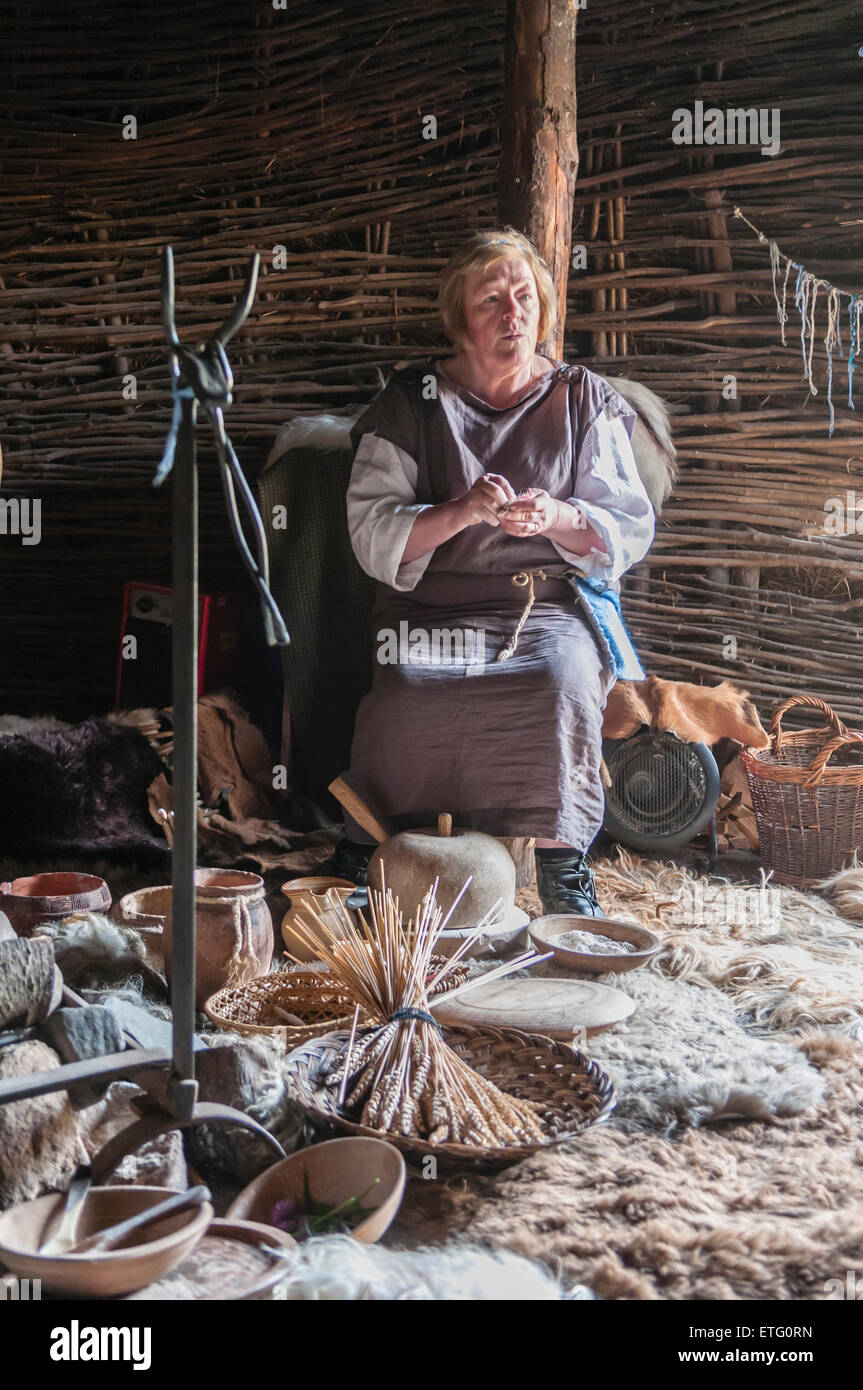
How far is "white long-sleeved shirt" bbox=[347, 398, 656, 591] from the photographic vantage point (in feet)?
9.46

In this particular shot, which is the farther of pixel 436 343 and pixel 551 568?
pixel 436 343

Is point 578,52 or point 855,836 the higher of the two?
point 578,52

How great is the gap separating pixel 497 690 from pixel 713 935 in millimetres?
750

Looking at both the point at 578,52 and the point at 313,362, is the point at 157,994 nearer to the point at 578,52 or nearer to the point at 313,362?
the point at 313,362

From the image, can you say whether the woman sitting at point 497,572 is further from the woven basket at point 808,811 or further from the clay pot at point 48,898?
the clay pot at point 48,898

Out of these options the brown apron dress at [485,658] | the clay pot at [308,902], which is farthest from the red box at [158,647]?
the clay pot at [308,902]

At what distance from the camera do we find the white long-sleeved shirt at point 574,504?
114 inches

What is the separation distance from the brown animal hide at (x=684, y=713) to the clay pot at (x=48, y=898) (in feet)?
5.12

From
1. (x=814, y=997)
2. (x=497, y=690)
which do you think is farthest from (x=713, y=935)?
(x=497, y=690)

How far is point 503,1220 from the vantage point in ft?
4.64
